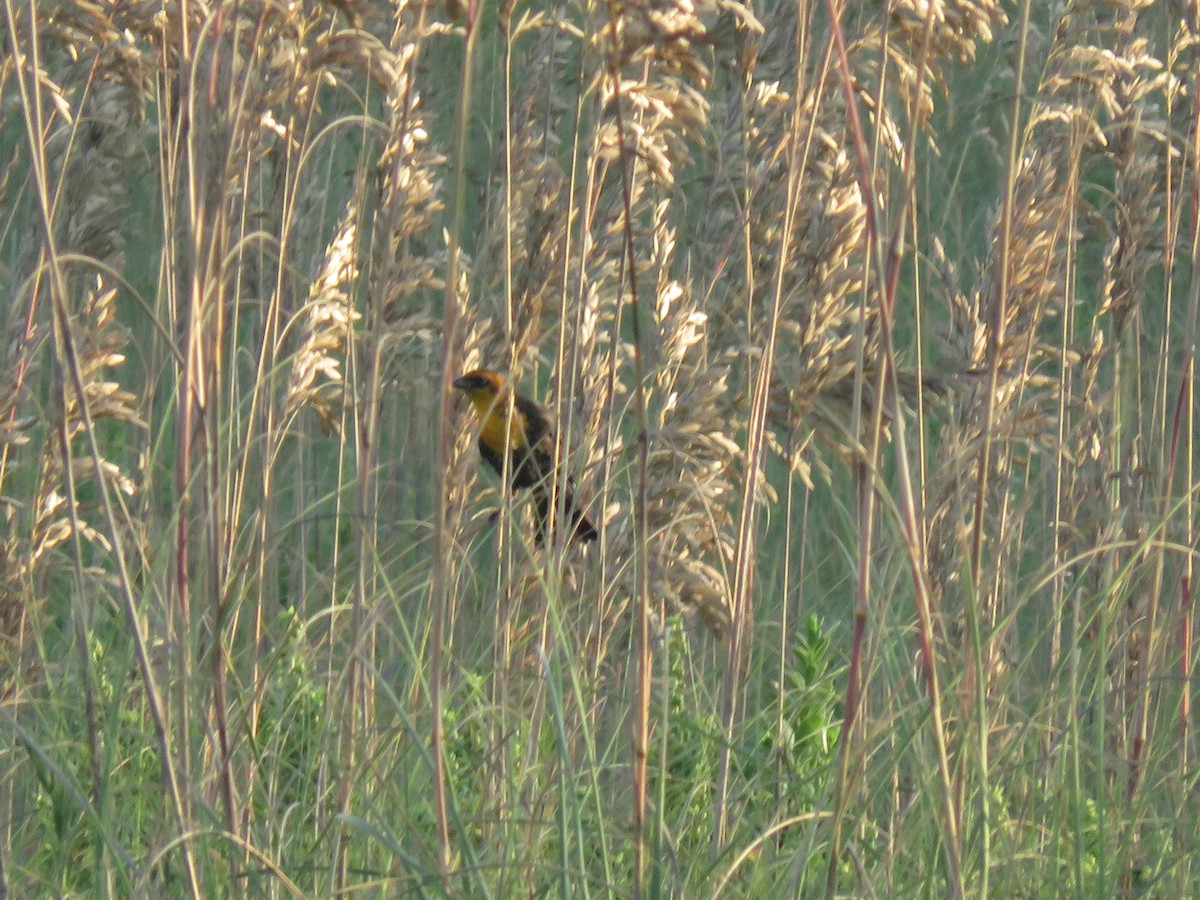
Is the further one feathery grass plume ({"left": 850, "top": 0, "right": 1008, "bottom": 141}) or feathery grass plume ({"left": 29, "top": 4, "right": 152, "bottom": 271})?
feathery grass plume ({"left": 29, "top": 4, "right": 152, "bottom": 271})

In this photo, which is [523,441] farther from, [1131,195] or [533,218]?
[1131,195]

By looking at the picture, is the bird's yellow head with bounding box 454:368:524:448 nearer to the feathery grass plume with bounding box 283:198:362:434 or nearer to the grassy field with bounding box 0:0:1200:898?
the grassy field with bounding box 0:0:1200:898

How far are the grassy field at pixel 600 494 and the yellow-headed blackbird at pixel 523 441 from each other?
75 mm

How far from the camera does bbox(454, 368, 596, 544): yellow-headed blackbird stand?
2.35 meters

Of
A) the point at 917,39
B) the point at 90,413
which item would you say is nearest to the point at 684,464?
the point at 917,39

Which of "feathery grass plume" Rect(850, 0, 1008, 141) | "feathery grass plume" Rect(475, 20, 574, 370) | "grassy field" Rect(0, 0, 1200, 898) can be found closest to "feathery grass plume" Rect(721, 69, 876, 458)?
"grassy field" Rect(0, 0, 1200, 898)

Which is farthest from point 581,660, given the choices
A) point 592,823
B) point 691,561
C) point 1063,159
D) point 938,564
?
point 1063,159

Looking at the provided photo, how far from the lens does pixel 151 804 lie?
2.16 meters

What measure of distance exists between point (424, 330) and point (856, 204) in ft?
2.60

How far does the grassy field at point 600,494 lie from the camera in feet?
5.33

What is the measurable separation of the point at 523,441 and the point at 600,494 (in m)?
1.52

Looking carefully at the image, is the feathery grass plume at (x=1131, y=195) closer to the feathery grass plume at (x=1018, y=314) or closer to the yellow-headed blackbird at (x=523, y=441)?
the feathery grass plume at (x=1018, y=314)

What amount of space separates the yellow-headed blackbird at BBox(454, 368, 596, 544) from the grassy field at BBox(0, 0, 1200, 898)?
7cm

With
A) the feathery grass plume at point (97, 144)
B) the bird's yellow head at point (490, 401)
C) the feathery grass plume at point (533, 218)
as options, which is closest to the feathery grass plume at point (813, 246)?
the feathery grass plume at point (533, 218)
